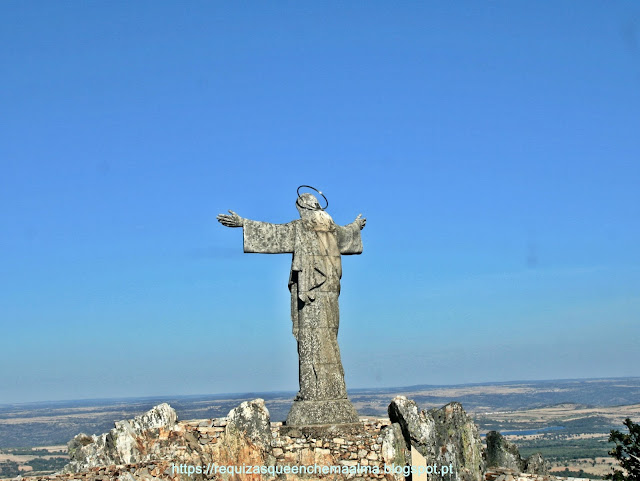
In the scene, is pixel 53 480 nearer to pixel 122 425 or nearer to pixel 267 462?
pixel 122 425

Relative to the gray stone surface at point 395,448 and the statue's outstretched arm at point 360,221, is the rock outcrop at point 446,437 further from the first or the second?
the statue's outstretched arm at point 360,221

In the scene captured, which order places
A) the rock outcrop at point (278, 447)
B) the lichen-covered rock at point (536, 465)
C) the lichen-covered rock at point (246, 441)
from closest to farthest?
1. the rock outcrop at point (278, 447)
2. the lichen-covered rock at point (246, 441)
3. the lichen-covered rock at point (536, 465)

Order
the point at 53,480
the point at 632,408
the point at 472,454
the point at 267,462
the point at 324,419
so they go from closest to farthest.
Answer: the point at 53,480
the point at 472,454
the point at 267,462
the point at 324,419
the point at 632,408

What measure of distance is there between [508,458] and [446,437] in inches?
91.3

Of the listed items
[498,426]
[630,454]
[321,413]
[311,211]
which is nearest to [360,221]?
[311,211]

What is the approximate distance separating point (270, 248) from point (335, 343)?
88.5 inches

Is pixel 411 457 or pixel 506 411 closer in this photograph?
pixel 411 457

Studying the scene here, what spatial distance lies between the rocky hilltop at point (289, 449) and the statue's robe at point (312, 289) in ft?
4.38

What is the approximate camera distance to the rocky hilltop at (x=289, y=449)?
44.4ft

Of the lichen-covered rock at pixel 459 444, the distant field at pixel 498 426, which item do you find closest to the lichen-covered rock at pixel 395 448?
the lichen-covered rock at pixel 459 444

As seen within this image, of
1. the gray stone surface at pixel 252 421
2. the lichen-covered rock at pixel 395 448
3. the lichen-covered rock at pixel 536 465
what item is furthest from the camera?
the lichen-covered rock at pixel 536 465

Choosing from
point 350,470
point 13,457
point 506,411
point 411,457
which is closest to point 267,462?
point 350,470

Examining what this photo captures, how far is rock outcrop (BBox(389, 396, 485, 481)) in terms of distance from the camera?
13484 millimetres

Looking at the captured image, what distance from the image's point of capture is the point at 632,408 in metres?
98.9
